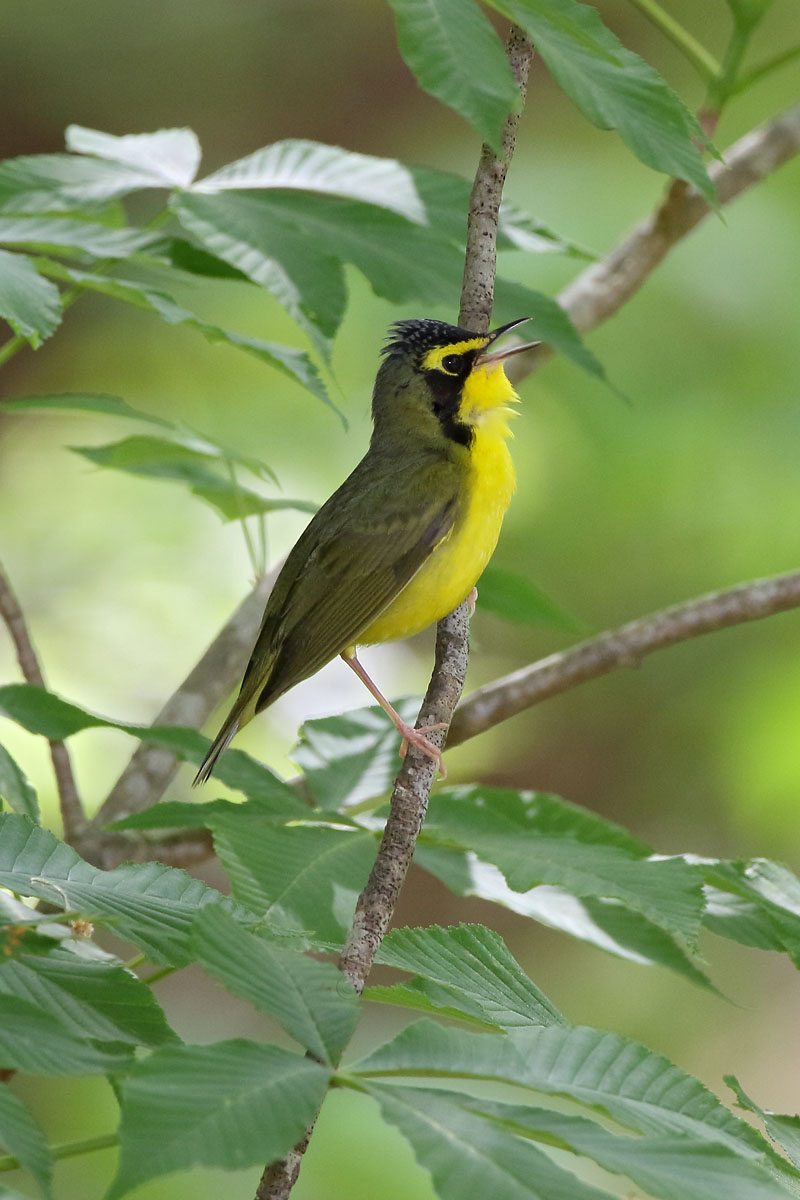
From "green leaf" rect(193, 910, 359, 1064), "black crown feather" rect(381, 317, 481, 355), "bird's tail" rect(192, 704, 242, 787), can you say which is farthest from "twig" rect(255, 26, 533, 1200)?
"black crown feather" rect(381, 317, 481, 355)

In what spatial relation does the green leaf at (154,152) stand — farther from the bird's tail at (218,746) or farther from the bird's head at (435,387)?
the bird's tail at (218,746)

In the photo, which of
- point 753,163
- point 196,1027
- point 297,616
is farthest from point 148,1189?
point 753,163

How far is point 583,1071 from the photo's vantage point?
126 centimetres

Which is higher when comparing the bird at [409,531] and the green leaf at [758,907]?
the bird at [409,531]

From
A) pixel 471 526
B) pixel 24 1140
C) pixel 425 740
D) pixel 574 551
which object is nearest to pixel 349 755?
pixel 425 740

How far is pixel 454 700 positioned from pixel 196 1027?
4125mm

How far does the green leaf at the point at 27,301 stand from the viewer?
1794 mm

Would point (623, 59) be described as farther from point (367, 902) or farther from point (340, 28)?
point (340, 28)

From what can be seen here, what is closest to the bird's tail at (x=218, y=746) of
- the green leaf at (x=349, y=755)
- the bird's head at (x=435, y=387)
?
the green leaf at (x=349, y=755)

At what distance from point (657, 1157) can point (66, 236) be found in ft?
5.85

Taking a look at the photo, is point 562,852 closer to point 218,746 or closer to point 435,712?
point 435,712

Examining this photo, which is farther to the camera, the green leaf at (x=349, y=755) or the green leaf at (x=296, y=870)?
the green leaf at (x=349, y=755)

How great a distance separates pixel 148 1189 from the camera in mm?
4277

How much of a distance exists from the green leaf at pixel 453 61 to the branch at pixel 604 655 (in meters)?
1.37
